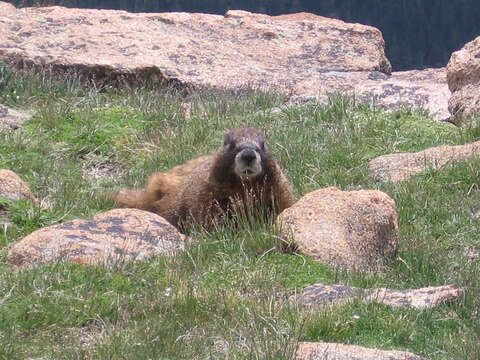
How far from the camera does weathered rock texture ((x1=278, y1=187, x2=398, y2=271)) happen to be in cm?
641

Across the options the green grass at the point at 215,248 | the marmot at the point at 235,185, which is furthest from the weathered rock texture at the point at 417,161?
the marmot at the point at 235,185

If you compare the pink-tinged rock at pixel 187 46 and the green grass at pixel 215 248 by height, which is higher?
the pink-tinged rock at pixel 187 46

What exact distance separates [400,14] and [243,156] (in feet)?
42.1

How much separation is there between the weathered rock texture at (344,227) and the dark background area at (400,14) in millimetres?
12830

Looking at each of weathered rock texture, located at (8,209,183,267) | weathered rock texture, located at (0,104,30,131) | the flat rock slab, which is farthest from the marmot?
weathered rock texture, located at (0,104,30,131)

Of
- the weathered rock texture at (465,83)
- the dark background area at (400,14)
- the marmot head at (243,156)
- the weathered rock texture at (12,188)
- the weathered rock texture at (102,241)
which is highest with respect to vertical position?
the dark background area at (400,14)

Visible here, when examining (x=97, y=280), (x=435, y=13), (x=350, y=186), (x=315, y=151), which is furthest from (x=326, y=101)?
(x=435, y=13)

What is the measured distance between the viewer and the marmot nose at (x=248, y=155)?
7.17 m

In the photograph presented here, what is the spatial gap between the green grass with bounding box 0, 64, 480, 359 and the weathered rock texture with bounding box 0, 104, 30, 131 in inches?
6.1

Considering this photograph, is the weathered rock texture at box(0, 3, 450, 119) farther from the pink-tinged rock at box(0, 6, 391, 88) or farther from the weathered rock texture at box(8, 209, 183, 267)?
the weathered rock texture at box(8, 209, 183, 267)

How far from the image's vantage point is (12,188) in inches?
299

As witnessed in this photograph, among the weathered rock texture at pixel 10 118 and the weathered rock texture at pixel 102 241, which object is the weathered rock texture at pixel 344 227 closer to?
the weathered rock texture at pixel 102 241

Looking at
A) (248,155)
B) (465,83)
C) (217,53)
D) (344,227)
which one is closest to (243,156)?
(248,155)

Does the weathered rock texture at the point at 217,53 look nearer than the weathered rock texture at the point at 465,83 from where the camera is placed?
No
